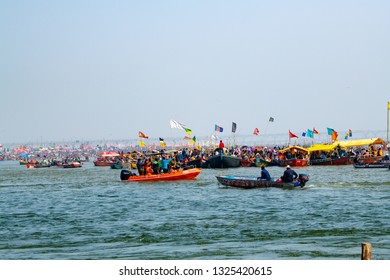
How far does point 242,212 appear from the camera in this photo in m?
31.7

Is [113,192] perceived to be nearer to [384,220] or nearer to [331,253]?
[384,220]

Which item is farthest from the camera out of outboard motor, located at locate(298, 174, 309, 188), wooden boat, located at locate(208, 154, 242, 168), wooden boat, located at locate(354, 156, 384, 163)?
wooden boat, located at locate(208, 154, 242, 168)

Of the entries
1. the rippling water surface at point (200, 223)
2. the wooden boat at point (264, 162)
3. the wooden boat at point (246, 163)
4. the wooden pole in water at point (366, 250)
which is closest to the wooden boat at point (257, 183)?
the rippling water surface at point (200, 223)

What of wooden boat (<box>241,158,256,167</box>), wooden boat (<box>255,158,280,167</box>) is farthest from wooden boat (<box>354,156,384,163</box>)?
wooden boat (<box>241,158,256,167</box>)

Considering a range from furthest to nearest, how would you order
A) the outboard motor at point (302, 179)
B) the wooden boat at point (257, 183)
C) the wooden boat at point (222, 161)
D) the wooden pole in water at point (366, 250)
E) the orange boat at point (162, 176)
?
the wooden boat at point (222, 161), the orange boat at point (162, 176), the outboard motor at point (302, 179), the wooden boat at point (257, 183), the wooden pole in water at point (366, 250)

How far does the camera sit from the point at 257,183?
41.8 meters

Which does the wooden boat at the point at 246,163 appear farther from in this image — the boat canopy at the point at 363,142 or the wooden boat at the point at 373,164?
the wooden boat at the point at 373,164

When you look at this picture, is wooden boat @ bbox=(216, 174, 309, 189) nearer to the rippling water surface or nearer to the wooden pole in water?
the rippling water surface

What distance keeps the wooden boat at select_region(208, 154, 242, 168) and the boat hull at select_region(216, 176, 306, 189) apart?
38.8m

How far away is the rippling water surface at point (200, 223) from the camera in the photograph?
70.9 feet

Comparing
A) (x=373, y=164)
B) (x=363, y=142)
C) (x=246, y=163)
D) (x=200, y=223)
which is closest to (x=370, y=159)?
(x=373, y=164)

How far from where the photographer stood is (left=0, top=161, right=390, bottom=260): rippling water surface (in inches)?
851

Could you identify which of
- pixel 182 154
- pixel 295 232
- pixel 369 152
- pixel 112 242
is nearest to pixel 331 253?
pixel 295 232
